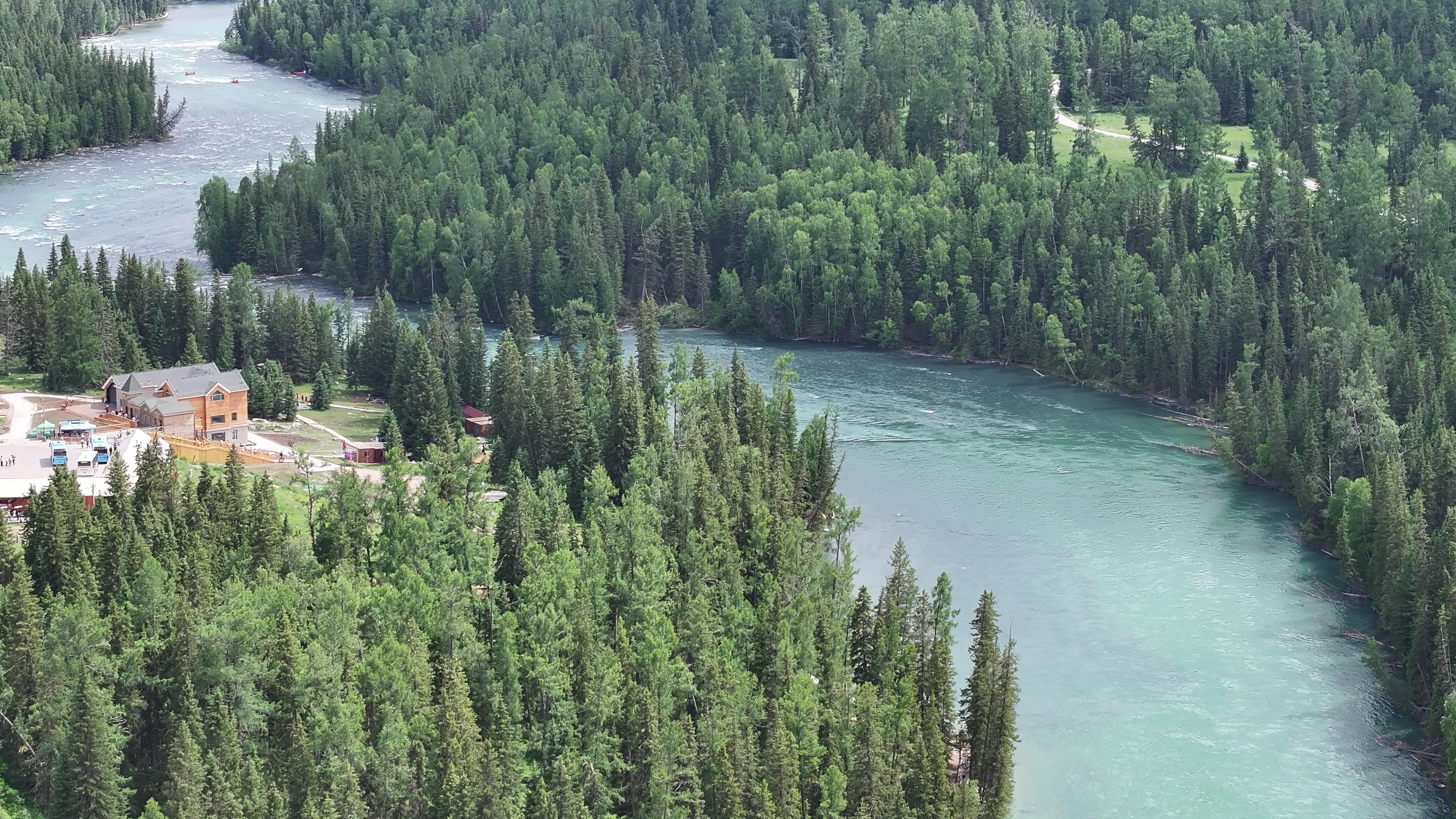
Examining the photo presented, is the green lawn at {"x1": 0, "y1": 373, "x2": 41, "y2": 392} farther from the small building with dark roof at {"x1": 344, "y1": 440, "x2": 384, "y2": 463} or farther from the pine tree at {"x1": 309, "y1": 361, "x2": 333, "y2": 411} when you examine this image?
the small building with dark roof at {"x1": 344, "y1": 440, "x2": 384, "y2": 463}

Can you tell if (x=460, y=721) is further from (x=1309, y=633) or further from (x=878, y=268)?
(x=878, y=268)

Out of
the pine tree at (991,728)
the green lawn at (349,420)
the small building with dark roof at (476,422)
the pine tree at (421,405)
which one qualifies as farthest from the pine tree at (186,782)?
the small building with dark roof at (476,422)

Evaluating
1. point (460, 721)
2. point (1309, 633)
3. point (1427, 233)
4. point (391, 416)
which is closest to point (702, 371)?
point (391, 416)

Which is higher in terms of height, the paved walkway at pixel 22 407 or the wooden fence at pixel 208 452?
the paved walkway at pixel 22 407

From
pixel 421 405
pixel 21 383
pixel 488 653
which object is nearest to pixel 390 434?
pixel 421 405

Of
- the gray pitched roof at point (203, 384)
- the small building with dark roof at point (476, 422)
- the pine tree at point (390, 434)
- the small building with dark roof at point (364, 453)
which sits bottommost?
the small building with dark roof at point (476, 422)

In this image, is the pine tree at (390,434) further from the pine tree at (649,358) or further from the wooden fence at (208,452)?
the pine tree at (649,358)
